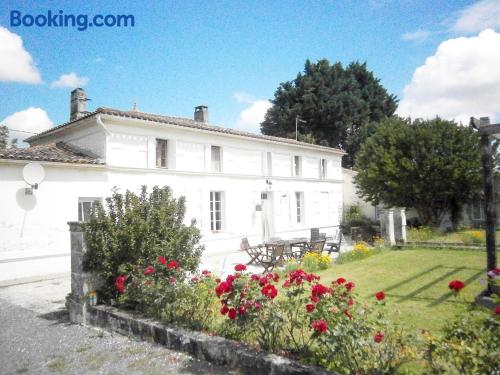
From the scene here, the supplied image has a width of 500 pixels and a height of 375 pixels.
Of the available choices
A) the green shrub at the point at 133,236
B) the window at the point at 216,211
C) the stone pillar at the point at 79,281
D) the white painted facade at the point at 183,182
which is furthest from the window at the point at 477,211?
the stone pillar at the point at 79,281

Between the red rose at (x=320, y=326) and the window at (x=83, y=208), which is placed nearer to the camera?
the red rose at (x=320, y=326)

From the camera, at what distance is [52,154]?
1214 centimetres

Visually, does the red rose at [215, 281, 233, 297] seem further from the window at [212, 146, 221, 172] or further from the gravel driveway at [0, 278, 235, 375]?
the window at [212, 146, 221, 172]

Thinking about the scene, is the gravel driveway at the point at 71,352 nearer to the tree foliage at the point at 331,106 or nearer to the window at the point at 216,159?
the window at the point at 216,159

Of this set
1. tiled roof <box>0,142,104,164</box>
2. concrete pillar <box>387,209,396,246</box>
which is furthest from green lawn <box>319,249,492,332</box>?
tiled roof <box>0,142,104,164</box>

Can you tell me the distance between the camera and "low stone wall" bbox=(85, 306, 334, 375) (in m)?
3.69

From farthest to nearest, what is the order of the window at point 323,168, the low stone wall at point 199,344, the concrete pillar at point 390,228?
the window at point 323,168
the concrete pillar at point 390,228
the low stone wall at point 199,344

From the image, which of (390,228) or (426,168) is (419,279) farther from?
(426,168)

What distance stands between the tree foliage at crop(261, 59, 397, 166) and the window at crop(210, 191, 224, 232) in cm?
1643

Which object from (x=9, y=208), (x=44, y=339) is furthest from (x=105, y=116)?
(x=44, y=339)

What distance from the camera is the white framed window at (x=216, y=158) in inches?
669

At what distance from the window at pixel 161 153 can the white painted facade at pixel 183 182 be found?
0.67ft

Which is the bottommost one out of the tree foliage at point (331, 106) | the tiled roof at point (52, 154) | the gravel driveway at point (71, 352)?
the gravel driveway at point (71, 352)

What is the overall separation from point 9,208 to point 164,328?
8335mm
